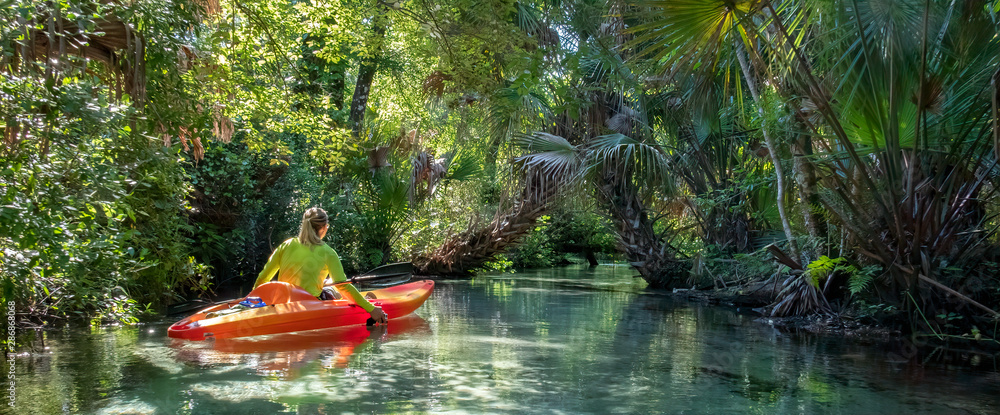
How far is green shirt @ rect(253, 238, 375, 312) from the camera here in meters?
7.17

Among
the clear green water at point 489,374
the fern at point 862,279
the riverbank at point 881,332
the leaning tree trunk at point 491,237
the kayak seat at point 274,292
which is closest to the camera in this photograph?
the clear green water at point 489,374

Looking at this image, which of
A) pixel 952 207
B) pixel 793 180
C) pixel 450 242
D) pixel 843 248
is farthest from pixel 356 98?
pixel 952 207

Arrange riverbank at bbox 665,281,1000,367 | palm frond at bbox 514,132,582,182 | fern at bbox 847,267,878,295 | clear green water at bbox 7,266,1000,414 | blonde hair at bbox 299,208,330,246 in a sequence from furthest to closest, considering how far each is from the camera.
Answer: palm frond at bbox 514,132,582,182 → fern at bbox 847,267,878,295 → blonde hair at bbox 299,208,330,246 → riverbank at bbox 665,281,1000,367 → clear green water at bbox 7,266,1000,414

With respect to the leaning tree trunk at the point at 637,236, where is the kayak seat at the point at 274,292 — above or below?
below

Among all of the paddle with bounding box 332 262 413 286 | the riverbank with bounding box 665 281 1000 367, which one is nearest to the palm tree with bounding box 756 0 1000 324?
the riverbank with bounding box 665 281 1000 367

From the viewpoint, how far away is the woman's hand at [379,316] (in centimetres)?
762

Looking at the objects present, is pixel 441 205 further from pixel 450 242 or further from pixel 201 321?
pixel 201 321

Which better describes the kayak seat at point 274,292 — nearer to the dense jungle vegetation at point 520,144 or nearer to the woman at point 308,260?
the woman at point 308,260

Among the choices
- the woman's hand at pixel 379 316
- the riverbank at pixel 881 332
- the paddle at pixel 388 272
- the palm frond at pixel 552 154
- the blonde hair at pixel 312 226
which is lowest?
the riverbank at pixel 881 332

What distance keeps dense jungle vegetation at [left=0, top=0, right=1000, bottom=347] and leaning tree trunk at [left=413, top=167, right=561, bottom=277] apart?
0.07m

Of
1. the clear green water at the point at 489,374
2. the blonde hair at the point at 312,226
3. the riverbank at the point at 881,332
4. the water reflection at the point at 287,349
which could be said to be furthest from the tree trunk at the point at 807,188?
the blonde hair at the point at 312,226

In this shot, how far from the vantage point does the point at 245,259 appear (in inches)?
518

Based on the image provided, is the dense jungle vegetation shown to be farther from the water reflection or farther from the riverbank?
the water reflection

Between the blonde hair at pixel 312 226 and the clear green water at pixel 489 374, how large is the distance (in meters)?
0.89
